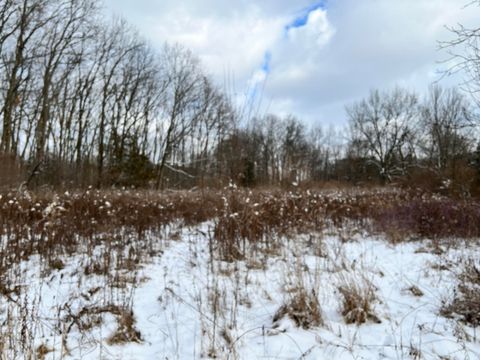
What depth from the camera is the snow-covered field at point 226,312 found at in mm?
2109

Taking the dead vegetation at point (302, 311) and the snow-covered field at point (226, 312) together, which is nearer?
the snow-covered field at point (226, 312)

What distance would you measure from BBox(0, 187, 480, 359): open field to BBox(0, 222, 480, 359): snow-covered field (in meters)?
0.01

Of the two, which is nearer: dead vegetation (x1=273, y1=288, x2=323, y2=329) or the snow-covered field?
the snow-covered field

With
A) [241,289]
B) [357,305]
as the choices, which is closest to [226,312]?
[241,289]

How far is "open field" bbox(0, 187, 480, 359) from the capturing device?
217 cm

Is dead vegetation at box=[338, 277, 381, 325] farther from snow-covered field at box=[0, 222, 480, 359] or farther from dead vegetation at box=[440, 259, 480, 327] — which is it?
dead vegetation at box=[440, 259, 480, 327]

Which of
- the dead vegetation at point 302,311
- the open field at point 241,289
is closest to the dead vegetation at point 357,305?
the open field at point 241,289

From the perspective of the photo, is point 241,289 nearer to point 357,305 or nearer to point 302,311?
point 302,311

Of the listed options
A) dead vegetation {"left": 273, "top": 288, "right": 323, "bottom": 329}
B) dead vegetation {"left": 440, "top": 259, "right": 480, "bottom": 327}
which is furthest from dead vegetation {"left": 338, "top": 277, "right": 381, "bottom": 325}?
dead vegetation {"left": 440, "top": 259, "right": 480, "bottom": 327}

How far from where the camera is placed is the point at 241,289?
323 cm

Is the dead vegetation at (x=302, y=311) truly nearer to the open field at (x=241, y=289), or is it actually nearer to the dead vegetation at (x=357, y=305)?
the open field at (x=241, y=289)

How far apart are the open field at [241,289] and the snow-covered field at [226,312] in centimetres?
1

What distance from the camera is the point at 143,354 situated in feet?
6.95

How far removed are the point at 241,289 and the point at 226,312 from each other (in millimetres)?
544
